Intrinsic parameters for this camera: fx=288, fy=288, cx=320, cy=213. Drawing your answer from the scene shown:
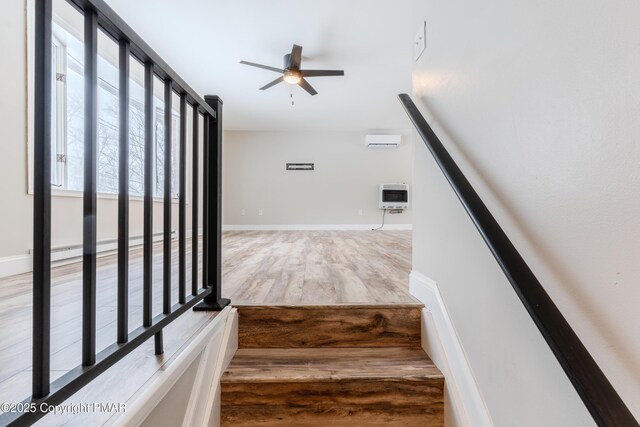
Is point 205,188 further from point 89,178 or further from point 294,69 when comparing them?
point 294,69

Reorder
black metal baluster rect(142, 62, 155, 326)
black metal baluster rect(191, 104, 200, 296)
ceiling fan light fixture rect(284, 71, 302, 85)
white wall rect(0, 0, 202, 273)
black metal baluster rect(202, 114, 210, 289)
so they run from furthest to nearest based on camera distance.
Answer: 1. ceiling fan light fixture rect(284, 71, 302, 85)
2. white wall rect(0, 0, 202, 273)
3. black metal baluster rect(202, 114, 210, 289)
4. black metal baluster rect(191, 104, 200, 296)
5. black metal baluster rect(142, 62, 155, 326)

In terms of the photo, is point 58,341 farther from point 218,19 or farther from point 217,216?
point 218,19

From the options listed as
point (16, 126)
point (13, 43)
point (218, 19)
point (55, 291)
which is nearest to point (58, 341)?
point (55, 291)

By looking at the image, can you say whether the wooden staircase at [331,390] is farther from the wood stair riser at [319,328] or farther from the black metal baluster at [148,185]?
the black metal baluster at [148,185]

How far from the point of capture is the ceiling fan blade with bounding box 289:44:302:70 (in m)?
3.11

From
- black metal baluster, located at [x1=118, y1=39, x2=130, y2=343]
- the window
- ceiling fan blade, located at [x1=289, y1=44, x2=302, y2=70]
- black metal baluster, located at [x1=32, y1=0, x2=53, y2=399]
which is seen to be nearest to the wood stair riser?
black metal baluster, located at [x1=118, y1=39, x2=130, y2=343]

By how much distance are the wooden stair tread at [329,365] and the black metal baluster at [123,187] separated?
544mm

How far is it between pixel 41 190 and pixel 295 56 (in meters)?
3.23

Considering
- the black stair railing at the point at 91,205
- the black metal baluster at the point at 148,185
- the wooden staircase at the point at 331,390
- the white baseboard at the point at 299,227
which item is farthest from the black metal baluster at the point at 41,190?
the white baseboard at the point at 299,227

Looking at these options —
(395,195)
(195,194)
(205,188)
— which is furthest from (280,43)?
(395,195)

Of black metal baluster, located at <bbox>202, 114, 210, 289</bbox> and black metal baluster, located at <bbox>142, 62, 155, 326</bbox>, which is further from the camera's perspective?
black metal baluster, located at <bbox>202, 114, 210, 289</bbox>

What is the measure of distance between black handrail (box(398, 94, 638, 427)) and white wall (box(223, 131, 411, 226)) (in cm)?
594

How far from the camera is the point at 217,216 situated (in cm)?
133

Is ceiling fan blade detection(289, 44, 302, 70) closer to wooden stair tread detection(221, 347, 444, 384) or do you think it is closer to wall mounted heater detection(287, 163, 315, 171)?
wooden stair tread detection(221, 347, 444, 384)
